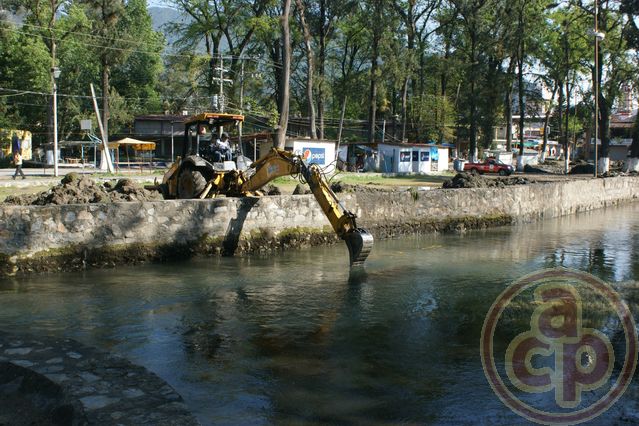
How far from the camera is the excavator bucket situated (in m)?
12.0

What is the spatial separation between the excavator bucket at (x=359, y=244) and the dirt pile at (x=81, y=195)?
20.8 ft

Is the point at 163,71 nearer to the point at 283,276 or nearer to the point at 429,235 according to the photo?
the point at 429,235

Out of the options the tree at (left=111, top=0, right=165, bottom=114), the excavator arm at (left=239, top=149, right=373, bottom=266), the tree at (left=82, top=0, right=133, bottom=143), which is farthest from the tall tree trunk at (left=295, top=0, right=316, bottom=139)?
the tree at (left=111, top=0, right=165, bottom=114)

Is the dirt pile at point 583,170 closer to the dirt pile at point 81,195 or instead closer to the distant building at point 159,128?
the distant building at point 159,128

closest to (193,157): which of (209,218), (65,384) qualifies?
(209,218)

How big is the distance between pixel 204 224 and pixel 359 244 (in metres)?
3.99

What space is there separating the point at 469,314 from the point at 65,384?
6073 millimetres

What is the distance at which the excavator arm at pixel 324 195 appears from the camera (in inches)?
478

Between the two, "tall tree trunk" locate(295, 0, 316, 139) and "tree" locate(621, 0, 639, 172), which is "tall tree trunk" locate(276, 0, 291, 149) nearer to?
"tall tree trunk" locate(295, 0, 316, 139)

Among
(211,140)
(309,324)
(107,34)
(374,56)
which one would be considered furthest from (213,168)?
(374,56)

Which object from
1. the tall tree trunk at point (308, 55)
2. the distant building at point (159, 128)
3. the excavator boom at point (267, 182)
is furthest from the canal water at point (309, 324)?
the distant building at point (159, 128)

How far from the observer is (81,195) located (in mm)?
15320

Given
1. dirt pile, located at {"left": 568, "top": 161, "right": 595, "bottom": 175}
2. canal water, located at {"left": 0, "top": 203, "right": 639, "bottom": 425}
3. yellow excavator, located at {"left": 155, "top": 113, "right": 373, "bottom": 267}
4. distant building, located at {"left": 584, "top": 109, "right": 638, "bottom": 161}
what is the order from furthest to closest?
distant building, located at {"left": 584, "top": 109, "right": 638, "bottom": 161} < dirt pile, located at {"left": 568, "top": 161, "right": 595, "bottom": 175} < yellow excavator, located at {"left": 155, "top": 113, "right": 373, "bottom": 267} < canal water, located at {"left": 0, "top": 203, "right": 639, "bottom": 425}

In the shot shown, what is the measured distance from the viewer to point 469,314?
374 inches
